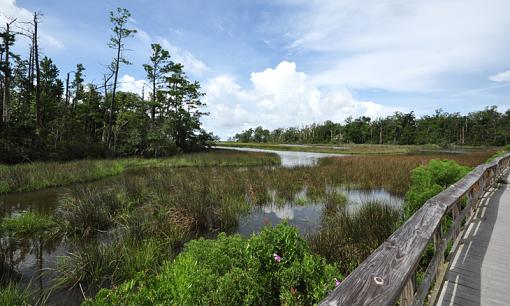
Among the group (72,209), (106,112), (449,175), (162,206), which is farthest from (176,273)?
(106,112)

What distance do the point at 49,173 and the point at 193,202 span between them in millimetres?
8472

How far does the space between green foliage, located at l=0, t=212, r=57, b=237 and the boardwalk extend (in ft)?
24.0

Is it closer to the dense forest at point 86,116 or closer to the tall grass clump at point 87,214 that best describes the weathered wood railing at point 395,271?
the tall grass clump at point 87,214

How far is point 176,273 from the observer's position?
2.82 m

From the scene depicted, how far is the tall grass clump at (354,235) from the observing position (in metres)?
4.15

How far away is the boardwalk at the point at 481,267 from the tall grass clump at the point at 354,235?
4.25 ft

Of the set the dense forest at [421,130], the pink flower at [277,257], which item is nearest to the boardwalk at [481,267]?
the pink flower at [277,257]

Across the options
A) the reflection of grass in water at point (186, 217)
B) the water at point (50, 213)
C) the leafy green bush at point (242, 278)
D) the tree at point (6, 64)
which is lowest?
the water at point (50, 213)

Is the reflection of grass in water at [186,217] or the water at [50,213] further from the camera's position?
the reflection of grass in water at [186,217]

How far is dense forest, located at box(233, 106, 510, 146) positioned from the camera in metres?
63.7

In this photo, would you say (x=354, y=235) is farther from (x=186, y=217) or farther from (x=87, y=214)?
(x=87, y=214)

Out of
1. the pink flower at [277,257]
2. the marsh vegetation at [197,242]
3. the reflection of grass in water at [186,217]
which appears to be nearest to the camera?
the marsh vegetation at [197,242]

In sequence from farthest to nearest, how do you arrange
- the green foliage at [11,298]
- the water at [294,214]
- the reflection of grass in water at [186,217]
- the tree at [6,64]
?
the tree at [6,64] < the water at [294,214] < the reflection of grass in water at [186,217] < the green foliage at [11,298]

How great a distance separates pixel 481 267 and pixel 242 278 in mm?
2778
